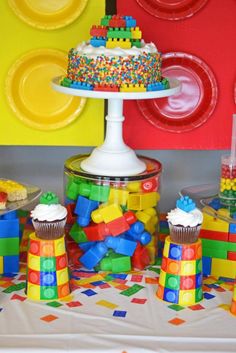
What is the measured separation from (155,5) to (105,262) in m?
0.61

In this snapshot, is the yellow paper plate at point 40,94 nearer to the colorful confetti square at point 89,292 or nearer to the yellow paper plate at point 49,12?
the yellow paper plate at point 49,12

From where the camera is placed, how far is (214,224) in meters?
1.28

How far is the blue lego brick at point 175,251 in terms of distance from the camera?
45.7 inches

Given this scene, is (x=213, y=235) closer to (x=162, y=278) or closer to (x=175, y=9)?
(x=162, y=278)

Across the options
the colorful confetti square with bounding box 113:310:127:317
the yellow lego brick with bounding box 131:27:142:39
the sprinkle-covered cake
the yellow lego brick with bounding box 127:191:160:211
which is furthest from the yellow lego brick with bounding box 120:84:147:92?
the colorful confetti square with bounding box 113:310:127:317

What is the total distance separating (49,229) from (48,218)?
0.08 feet

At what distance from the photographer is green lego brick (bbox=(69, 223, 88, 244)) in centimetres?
131

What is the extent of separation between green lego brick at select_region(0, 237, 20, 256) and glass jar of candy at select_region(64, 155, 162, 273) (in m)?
0.12

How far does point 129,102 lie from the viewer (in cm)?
155

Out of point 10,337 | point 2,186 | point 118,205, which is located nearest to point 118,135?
point 118,205

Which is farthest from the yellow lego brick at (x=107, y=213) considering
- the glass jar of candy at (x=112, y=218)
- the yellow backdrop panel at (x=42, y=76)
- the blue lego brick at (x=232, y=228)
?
the yellow backdrop panel at (x=42, y=76)

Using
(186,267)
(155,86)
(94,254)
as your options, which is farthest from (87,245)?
(155,86)

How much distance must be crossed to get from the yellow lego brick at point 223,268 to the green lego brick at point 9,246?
0.39 m

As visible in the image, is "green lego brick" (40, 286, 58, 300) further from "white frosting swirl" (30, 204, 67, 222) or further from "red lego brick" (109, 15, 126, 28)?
"red lego brick" (109, 15, 126, 28)
